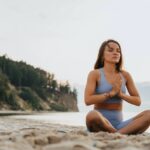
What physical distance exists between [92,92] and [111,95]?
0.36 metres

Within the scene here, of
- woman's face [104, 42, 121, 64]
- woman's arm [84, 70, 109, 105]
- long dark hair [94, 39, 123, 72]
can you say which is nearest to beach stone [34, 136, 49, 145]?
woman's arm [84, 70, 109, 105]

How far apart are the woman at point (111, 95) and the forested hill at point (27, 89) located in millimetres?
99711

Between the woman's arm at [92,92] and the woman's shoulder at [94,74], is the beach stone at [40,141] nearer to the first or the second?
the woman's arm at [92,92]

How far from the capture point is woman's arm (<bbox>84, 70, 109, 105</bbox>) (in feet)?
22.2

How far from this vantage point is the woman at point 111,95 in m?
6.74

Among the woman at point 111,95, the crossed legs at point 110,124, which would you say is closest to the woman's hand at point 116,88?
the woman at point 111,95

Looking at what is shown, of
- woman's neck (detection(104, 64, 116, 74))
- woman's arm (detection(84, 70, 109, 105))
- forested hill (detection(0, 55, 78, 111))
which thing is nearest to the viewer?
woman's arm (detection(84, 70, 109, 105))

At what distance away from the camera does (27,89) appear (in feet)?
407

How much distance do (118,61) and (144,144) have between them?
282 cm

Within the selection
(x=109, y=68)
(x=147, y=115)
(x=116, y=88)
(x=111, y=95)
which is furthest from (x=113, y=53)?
(x=147, y=115)

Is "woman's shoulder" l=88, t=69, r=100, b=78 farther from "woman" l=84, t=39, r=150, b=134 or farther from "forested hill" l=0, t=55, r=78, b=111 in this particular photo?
"forested hill" l=0, t=55, r=78, b=111

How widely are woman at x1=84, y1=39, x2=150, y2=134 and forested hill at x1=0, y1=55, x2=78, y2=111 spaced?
99711 millimetres

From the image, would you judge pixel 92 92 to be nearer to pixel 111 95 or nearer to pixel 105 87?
pixel 105 87

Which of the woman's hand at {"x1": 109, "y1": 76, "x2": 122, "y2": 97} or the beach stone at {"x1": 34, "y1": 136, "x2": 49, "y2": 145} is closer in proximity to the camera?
the beach stone at {"x1": 34, "y1": 136, "x2": 49, "y2": 145}
